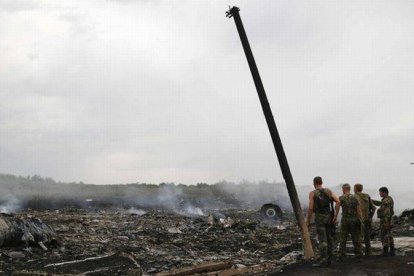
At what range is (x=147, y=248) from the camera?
1338 centimetres

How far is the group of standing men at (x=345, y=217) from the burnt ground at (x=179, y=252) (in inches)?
15.2

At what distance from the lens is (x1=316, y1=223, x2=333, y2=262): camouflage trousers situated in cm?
910

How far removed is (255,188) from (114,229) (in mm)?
27641

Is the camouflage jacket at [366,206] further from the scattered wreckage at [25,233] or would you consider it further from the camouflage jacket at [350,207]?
the scattered wreckage at [25,233]

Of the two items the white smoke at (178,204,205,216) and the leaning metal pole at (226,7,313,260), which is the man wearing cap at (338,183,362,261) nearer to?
the leaning metal pole at (226,7,313,260)

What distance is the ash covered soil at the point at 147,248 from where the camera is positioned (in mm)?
10844

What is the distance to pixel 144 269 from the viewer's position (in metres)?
10.8

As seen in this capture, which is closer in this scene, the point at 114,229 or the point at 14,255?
the point at 14,255

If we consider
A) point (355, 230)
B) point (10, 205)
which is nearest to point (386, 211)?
point (355, 230)

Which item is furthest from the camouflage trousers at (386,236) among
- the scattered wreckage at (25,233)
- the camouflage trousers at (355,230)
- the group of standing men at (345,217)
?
the scattered wreckage at (25,233)

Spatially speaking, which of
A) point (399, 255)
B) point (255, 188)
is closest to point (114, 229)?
point (399, 255)

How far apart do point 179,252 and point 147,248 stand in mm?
1087

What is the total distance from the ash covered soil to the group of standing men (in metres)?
1.77

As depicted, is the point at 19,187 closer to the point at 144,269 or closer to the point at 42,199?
the point at 42,199
